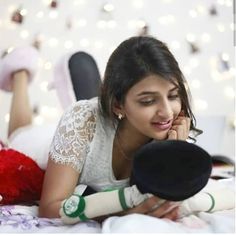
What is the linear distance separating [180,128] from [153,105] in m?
0.10

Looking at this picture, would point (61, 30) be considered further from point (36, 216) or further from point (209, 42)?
point (36, 216)

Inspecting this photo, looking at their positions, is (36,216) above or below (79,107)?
below

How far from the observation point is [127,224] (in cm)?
80

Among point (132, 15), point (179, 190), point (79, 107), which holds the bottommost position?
point (179, 190)

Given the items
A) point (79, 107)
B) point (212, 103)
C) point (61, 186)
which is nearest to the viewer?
point (61, 186)

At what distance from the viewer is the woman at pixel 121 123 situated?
98 cm

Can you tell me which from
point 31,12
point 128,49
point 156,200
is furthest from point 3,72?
point 156,200

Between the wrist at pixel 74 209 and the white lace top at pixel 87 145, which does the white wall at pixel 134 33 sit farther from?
the wrist at pixel 74 209

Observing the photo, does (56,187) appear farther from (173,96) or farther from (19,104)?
(19,104)

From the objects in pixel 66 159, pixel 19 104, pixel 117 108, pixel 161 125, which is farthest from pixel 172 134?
pixel 19 104

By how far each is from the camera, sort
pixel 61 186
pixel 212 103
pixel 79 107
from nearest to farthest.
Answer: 1. pixel 61 186
2. pixel 79 107
3. pixel 212 103

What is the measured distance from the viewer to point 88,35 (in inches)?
98.7

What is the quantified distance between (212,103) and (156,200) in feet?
6.05

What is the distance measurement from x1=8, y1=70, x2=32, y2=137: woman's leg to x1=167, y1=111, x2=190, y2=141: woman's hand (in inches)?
39.7
